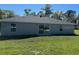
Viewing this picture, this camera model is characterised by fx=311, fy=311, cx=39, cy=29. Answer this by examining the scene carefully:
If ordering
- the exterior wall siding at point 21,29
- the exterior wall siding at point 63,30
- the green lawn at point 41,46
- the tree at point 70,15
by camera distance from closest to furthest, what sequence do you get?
1. the green lawn at point 41,46
2. the tree at point 70,15
3. the exterior wall siding at point 21,29
4. the exterior wall siding at point 63,30

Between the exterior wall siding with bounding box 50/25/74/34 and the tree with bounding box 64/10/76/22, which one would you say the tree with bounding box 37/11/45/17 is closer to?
the tree with bounding box 64/10/76/22

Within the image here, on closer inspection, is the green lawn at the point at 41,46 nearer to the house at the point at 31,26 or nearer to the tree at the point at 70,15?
the house at the point at 31,26

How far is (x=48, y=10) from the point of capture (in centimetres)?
1350

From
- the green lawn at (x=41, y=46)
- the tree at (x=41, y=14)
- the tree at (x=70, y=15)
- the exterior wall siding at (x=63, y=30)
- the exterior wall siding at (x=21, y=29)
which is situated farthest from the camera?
the exterior wall siding at (x=63, y=30)

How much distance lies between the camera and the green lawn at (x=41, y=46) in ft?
43.0

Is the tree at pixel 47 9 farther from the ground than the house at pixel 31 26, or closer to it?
farther from the ground

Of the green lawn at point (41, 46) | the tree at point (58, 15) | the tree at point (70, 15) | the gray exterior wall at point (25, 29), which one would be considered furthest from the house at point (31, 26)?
the green lawn at point (41, 46)

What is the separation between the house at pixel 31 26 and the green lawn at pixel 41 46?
712 mm

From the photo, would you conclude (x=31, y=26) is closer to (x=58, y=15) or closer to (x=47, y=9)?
(x=58, y=15)

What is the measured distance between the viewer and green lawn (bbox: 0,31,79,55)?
43.0 ft

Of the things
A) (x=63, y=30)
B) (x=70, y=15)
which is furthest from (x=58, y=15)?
(x=63, y=30)

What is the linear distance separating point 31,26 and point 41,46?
314 centimetres

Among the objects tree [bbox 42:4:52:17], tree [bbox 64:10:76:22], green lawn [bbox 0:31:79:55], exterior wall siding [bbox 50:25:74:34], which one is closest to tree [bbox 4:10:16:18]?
green lawn [bbox 0:31:79:55]
